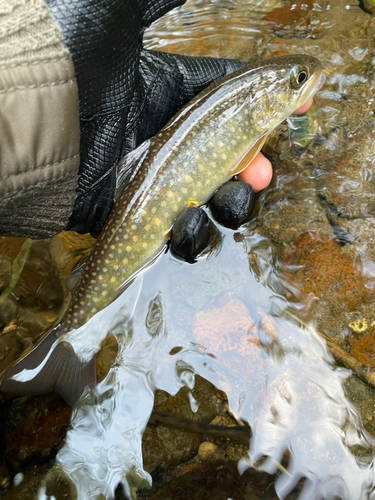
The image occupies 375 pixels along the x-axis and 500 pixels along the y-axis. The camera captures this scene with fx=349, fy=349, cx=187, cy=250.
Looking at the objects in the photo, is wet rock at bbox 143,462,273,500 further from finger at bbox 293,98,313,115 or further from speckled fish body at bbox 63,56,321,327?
finger at bbox 293,98,313,115

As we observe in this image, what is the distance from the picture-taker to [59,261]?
2812 millimetres

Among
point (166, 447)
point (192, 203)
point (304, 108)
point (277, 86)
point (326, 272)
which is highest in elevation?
point (277, 86)

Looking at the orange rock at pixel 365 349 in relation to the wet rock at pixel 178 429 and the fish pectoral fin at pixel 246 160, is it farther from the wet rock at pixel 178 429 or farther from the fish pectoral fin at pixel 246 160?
the fish pectoral fin at pixel 246 160

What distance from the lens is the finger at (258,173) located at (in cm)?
259

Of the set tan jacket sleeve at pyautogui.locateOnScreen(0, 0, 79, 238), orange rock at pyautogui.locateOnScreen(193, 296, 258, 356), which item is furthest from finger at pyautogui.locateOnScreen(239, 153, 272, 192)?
tan jacket sleeve at pyautogui.locateOnScreen(0, 0, 79, 238)

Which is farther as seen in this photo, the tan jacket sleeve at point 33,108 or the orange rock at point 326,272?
the orange rock at point 326,272

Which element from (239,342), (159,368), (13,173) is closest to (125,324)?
(159,368)

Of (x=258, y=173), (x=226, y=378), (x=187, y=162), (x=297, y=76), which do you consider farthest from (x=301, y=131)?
(x=226, y=378)

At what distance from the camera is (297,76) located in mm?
2461

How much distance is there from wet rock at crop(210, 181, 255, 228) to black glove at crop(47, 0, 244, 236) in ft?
2.34

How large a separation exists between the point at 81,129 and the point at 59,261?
1.15m

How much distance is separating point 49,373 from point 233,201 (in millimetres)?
1651

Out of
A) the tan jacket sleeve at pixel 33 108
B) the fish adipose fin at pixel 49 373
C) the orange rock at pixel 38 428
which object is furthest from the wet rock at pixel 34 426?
the tan jacket sleeve at pixel 33 108

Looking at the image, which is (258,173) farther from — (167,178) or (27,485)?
(27,485)
